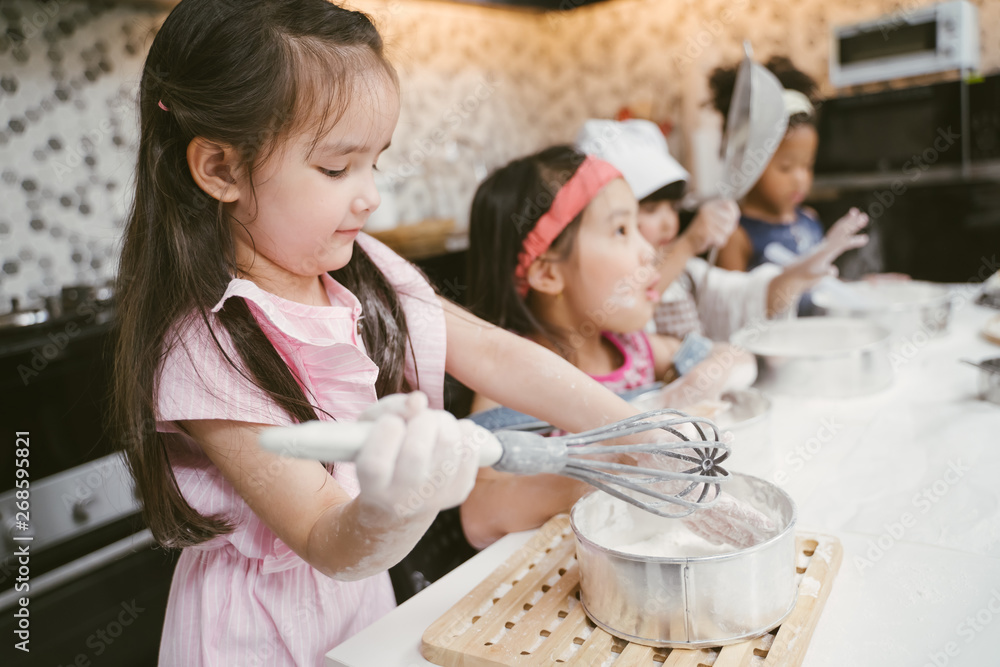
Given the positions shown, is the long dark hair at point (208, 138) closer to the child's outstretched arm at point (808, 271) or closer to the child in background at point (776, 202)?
the child's outstretched arm at point (808, 271)

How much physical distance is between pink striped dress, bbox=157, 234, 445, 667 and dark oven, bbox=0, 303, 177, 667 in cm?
75

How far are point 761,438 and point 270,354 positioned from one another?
0.53 metres

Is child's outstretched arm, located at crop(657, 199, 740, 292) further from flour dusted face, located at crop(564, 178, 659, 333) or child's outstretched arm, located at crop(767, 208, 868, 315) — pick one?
flour dusted face, located at crop(564, 178, 659, 333)

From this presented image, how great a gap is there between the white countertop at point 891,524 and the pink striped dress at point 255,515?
0.16m

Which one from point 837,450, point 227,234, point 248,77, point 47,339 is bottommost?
point 837,450

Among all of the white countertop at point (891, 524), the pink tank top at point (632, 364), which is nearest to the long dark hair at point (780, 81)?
the pink tank top at point (632, 364)

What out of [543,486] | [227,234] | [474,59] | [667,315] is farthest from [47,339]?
[474,59]

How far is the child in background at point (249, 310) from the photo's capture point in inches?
24.2

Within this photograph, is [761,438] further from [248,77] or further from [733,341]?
[248,77]

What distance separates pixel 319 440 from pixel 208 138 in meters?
0.36

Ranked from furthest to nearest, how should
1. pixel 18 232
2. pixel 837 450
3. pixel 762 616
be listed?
pixel 18 232, pixel 837 450, pixel 762 616

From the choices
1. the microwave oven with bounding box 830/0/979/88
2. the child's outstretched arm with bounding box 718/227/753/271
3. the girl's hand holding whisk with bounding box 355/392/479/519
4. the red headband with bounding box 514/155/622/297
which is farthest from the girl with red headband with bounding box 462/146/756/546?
the microwave oven with bounding box 830/0/979/88

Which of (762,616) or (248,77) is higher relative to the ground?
(248,77)

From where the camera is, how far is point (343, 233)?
0.66m
